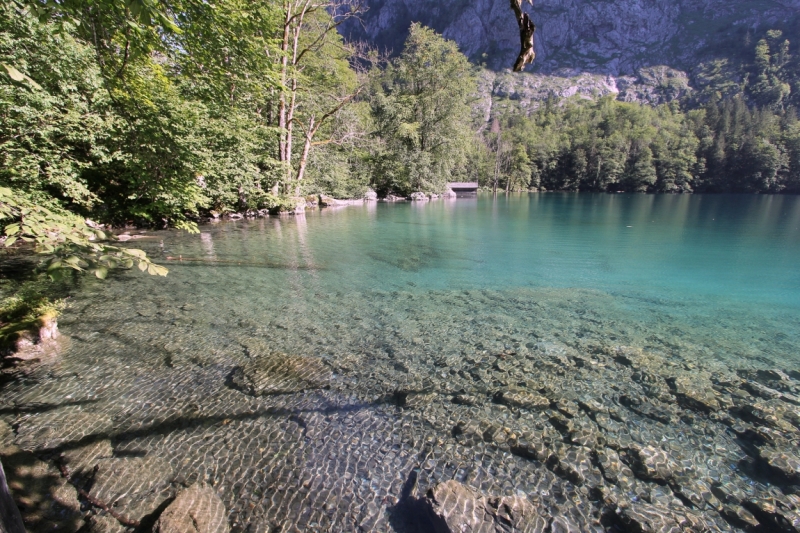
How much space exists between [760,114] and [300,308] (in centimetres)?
12530

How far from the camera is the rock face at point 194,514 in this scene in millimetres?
3102

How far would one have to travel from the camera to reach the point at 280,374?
5.58 meters

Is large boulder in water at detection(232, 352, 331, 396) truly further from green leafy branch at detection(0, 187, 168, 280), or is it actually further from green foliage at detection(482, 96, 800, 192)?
green foliage at detection(482, 96, 800, 192)

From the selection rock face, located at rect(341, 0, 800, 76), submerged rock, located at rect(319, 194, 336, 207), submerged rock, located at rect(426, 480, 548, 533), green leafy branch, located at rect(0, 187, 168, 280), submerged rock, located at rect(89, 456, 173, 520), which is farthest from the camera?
rock face, located at rect(341, 0, 800, 76)

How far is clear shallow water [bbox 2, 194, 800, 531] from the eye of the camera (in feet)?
12.0

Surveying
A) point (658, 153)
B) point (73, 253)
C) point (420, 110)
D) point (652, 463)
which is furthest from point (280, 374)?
point (658, 153)

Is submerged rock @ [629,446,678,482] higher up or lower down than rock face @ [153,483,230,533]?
lower down

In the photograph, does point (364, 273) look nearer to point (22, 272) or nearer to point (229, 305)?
point (229, 305)

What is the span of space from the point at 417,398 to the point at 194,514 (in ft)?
9.21

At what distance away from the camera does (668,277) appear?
12.0 metres

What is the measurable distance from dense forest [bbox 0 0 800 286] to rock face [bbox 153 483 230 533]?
7.42 ft

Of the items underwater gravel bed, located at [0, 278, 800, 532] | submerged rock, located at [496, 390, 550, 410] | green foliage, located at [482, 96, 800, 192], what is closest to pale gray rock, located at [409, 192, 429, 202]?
underwater gravel bed, located at [0, 278, 800, 532]

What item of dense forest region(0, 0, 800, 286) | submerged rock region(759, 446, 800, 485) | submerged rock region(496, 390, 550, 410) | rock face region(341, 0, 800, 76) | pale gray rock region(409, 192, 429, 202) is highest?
rock face region(341, 0, 800, 76)

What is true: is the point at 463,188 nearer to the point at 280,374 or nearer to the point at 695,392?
the point at 695,392
